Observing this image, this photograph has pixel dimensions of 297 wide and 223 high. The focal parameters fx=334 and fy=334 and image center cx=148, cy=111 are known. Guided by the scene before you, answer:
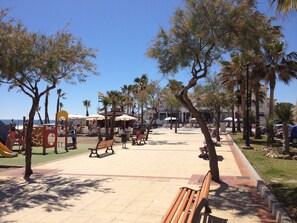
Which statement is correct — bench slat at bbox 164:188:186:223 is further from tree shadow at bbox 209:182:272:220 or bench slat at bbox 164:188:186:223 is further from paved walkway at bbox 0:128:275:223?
tree shadow at bbox 209:182:272:220

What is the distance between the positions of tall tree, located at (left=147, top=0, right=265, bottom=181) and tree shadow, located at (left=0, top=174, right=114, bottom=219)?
4.04 meters

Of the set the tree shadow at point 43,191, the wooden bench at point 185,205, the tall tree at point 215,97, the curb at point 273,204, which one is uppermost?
the tall tree at point 215,97

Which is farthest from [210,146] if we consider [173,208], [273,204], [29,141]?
[29,141]

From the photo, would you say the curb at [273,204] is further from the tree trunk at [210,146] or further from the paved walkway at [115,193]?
the tree trunk at [210,146]

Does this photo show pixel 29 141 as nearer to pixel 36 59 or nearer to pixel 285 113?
pixel 36 59

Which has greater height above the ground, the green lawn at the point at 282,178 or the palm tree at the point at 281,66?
the palm tree at the point at 281,66

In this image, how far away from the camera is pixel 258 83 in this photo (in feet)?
91.5

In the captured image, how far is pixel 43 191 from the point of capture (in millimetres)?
9359

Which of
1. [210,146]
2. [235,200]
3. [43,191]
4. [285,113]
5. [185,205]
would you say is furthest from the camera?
[285,113]

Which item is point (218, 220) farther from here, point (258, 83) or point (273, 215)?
point (258, 83)

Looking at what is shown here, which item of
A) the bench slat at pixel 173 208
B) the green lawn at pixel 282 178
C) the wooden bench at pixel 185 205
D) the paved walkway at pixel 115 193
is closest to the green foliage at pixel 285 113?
the green lawn at pixel 282 178

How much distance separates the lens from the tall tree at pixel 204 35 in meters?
9.67

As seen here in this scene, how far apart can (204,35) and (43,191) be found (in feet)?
21.2

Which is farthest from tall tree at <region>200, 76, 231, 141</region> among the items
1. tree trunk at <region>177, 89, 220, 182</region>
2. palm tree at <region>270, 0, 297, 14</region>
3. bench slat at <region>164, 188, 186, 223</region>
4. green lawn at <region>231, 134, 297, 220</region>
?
bench slat at <region>164, 188, 186, 223</region>
